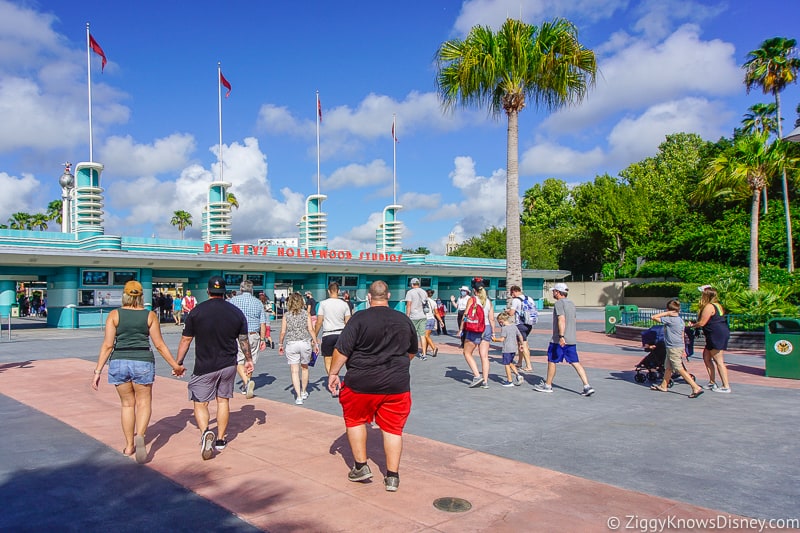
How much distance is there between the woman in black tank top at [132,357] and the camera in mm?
5980

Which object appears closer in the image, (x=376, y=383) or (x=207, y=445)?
(x=376, y=383)

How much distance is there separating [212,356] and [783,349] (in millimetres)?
10497

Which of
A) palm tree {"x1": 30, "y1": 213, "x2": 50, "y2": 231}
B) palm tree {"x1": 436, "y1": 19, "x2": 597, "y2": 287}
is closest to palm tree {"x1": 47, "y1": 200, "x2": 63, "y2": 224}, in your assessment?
palm tree {"x1": 30, "y1": 213, "x2": 50, "y2": 231}

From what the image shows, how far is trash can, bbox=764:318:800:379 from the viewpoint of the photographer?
1119cm

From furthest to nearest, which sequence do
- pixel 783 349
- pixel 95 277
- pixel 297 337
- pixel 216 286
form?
pixel 95 277, pixel 783 349, pixel 297 337, pixel 216 286

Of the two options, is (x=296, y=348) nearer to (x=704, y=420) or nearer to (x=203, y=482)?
(x=203, y=482)

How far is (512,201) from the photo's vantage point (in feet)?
55.9

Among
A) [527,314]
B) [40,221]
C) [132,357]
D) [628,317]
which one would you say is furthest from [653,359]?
[40,221]

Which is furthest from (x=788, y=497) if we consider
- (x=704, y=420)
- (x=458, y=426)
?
(x=458, y=426)

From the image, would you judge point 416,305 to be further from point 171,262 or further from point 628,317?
point 171,262

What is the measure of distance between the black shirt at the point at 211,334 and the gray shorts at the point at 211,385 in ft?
0.17

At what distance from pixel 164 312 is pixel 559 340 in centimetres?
2811

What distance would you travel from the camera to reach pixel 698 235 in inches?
1679

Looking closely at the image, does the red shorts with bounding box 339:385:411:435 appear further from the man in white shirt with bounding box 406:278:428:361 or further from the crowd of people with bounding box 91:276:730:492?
the man in white shirt with bounding box 406:278:428:361
